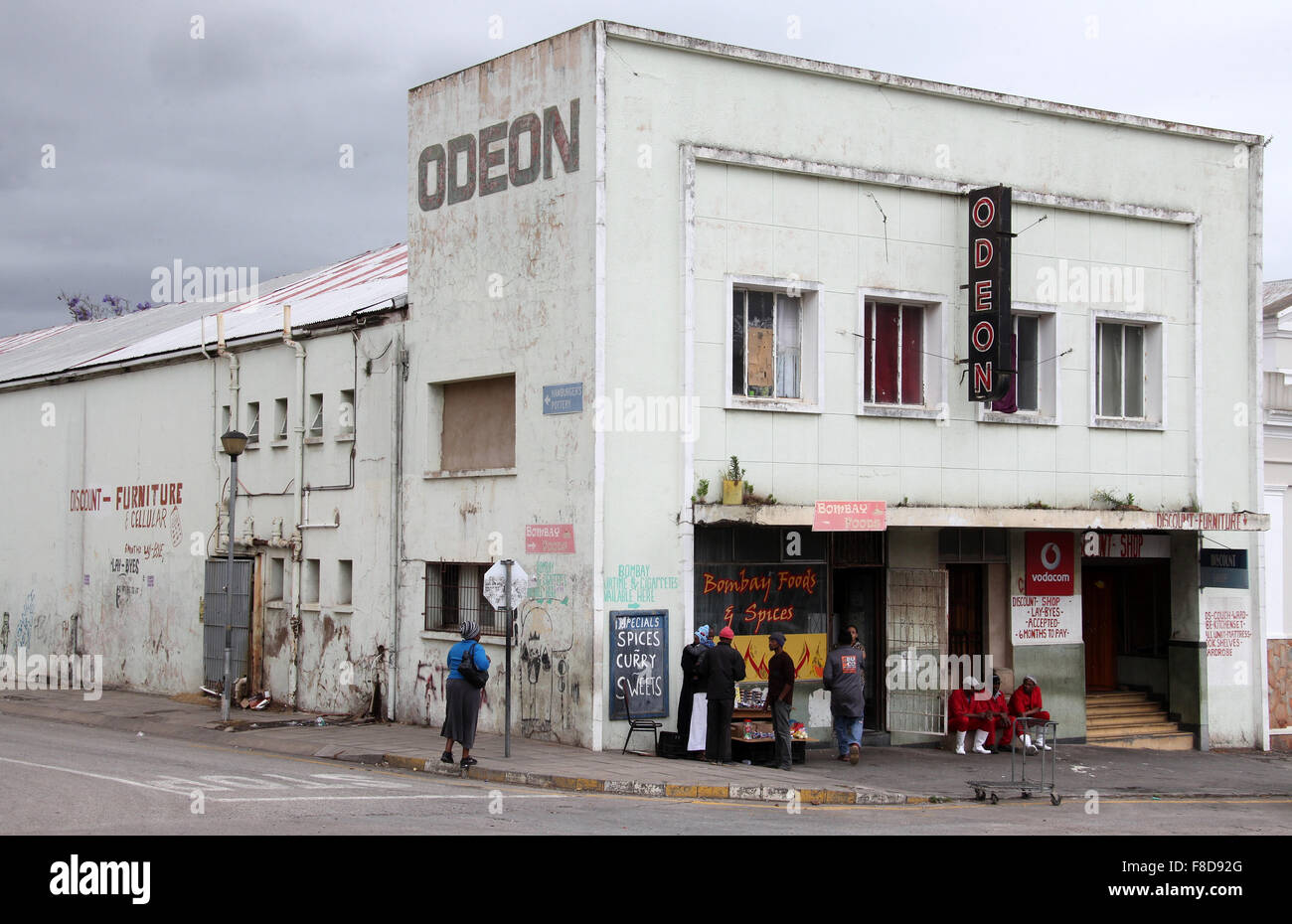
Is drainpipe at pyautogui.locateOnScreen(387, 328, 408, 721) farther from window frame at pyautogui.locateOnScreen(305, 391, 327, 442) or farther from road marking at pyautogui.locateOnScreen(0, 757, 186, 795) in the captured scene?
road marking at pyautogui.locateOnScreen(0, 757, 186, 795)

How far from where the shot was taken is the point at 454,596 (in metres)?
21.0

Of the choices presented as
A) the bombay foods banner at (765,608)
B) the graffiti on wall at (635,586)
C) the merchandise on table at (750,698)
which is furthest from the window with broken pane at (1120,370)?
the graffiti on wall at (635,586)

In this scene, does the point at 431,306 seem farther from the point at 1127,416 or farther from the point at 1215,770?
the point at 1215,770

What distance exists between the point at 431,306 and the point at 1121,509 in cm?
1061

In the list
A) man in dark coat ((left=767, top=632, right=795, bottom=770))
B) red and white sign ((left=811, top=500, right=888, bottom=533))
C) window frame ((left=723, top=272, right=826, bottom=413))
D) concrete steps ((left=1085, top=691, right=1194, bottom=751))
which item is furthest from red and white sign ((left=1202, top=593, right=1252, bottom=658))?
man in dark coat ((left=767, top=632, right=795, bottom=770))

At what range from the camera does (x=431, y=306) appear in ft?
70.3

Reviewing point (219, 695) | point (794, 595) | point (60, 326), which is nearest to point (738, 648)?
point (794, 595)

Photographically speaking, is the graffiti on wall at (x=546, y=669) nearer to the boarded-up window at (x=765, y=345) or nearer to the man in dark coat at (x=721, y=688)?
the man in dark coat at (x=721, y=688)

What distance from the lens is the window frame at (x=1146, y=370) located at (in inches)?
874

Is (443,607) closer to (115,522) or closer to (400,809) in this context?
(400,809)

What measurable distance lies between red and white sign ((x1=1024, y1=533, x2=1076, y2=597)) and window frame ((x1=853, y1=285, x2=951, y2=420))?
10.1 ft

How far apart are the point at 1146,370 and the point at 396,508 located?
11.8m

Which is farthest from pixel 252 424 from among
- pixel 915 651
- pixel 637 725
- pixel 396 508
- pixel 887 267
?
pixel 915 651

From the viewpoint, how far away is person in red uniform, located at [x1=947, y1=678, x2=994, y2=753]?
68.6ft
